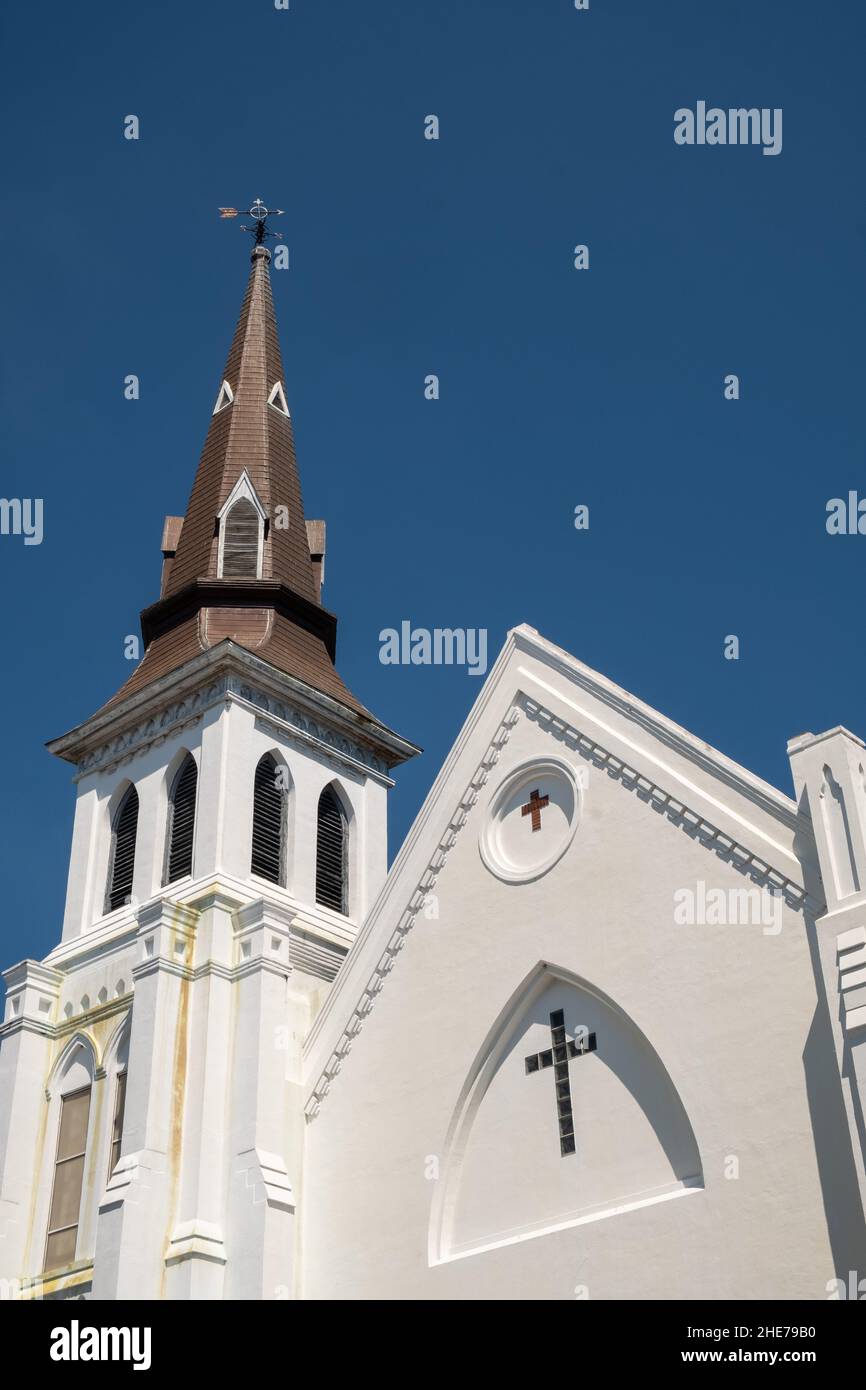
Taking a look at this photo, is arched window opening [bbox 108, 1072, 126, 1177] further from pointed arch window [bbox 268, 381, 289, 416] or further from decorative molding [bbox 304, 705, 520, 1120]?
pointed arch window [bbox 268, 381, 289, 416]

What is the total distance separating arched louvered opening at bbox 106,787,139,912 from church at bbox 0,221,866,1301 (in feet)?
0.24

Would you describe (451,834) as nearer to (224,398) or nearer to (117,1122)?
(117,1122)

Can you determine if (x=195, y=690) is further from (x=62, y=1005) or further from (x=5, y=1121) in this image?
(x=5, y=1121)

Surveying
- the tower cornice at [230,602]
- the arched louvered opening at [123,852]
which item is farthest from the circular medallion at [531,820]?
the tower cornice at [230,602]

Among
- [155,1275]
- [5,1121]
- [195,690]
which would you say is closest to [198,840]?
[195,690]

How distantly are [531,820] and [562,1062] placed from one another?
10.2ft

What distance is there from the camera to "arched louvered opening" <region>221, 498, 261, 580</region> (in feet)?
90.7

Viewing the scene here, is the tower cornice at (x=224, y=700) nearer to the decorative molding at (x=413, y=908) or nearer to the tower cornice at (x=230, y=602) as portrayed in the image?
the tower cornice at (x=230, y=602)

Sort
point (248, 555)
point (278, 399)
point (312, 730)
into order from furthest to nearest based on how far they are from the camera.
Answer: point (278, 399) → point (248, 555) → point (312, 730)

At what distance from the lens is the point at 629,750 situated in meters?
18.1

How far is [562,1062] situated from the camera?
17234 mm

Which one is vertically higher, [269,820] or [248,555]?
[248,555]

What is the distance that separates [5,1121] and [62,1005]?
76.2 inches

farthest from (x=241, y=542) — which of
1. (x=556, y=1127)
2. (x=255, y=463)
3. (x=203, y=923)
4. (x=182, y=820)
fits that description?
(x=556, y=1127)
